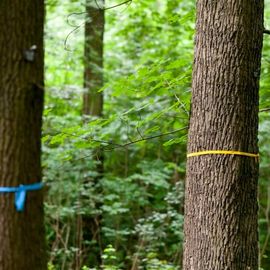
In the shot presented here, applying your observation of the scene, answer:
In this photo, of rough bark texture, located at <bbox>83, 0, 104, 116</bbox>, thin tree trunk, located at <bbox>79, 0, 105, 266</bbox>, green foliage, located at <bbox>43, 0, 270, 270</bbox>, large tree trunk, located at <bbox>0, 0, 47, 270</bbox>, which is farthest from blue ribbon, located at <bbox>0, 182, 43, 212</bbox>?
rough bark texture, located at <bbox>83, 0, 104, 116</bbox>

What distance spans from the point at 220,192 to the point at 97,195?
196 inches

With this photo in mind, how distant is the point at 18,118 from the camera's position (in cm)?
233

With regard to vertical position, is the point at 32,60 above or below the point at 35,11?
below

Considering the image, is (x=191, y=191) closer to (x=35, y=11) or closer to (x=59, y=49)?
(x=35, y=11)

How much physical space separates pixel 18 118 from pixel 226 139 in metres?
1.50

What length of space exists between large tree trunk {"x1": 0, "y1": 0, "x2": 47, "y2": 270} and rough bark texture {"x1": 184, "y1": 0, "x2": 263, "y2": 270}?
1.35m

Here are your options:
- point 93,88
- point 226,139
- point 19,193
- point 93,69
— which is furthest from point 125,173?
point 19,193

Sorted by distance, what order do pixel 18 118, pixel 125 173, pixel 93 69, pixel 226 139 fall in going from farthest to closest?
1. pixel 125 173
2. pixel 93 69
3. pixel 226 139
4. pixel 18 118

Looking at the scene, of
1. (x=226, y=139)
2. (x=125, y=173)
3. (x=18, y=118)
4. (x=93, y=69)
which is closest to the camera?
(x=18, y=118)

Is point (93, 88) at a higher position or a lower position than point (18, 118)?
higher

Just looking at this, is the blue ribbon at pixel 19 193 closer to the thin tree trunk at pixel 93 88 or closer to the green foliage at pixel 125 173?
the green foliage at pixel 125 173

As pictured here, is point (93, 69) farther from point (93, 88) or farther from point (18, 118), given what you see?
point (18, 118)

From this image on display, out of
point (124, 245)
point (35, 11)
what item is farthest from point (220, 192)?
point (124, 245)

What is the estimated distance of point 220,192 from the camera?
10.9ft
